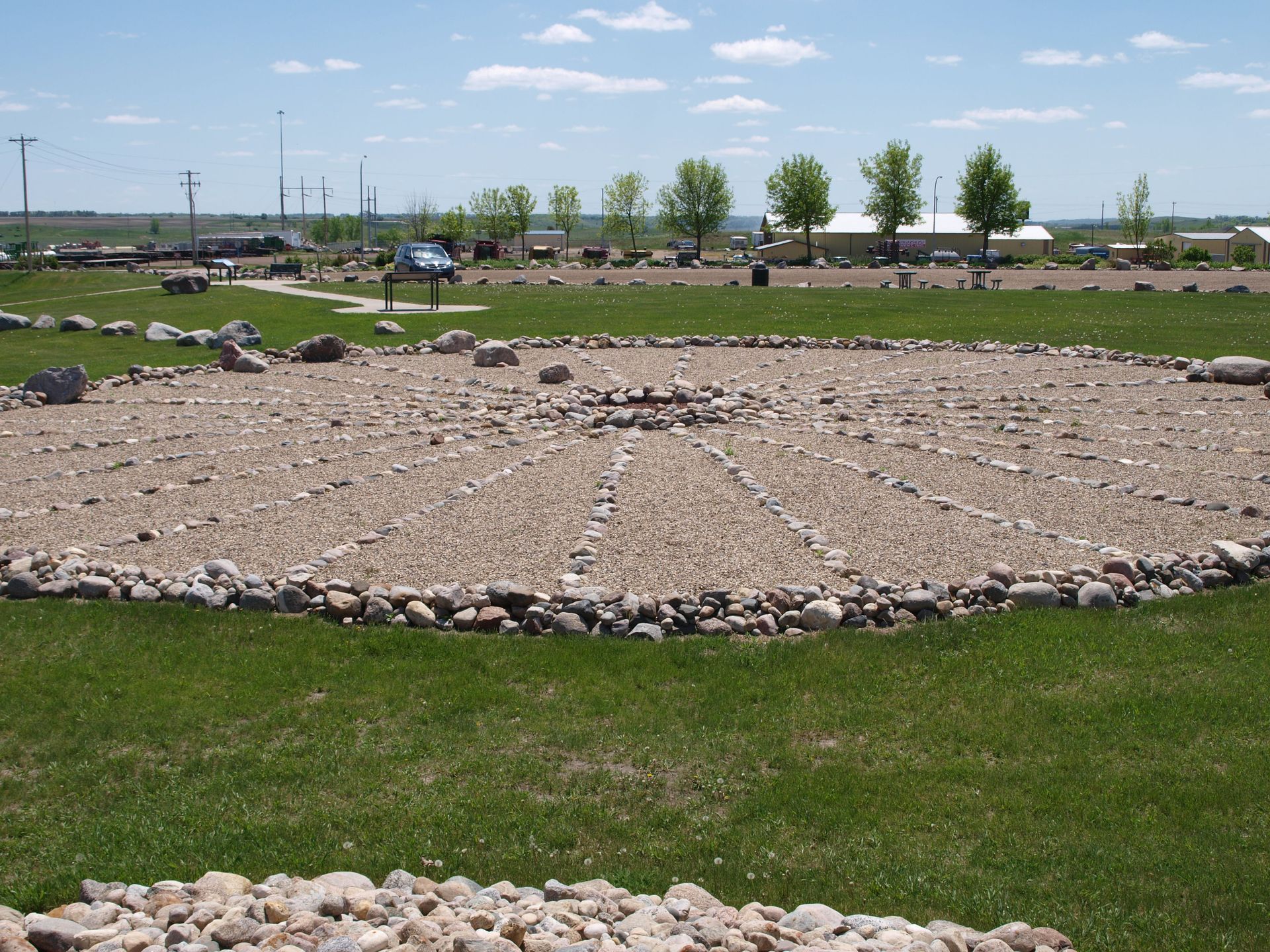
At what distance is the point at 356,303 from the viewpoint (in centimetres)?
3866

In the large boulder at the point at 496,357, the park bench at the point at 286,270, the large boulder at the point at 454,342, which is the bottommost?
the large boulder at the point at 496,357

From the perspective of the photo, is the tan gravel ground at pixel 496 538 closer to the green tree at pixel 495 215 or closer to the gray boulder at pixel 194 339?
the gray boulder at pixel 194 339

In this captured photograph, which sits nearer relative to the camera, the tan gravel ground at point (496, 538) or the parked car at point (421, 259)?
the tan gravel ground at point (496, 538)

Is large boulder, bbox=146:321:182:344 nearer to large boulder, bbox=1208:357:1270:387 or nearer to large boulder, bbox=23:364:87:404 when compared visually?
large boulder, bbox=23:364:87:404

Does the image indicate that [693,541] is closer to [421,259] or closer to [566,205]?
[421,259]

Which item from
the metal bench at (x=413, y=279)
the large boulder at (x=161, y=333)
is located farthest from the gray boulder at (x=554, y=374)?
the large boulder at (x=161, y=333)

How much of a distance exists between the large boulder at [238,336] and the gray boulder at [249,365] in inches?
133

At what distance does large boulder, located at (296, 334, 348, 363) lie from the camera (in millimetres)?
23734

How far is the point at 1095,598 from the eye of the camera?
9.94 meters

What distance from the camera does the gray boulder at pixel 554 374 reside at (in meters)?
20.3

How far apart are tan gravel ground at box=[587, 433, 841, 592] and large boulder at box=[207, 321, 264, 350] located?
15.7m

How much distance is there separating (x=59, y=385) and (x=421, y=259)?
117 ft

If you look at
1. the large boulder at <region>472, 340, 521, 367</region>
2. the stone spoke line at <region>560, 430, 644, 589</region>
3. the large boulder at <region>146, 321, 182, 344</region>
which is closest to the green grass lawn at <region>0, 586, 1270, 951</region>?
the stone spoke line at <region>560, 430, 644, 589</region>

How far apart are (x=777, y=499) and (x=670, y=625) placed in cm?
376
